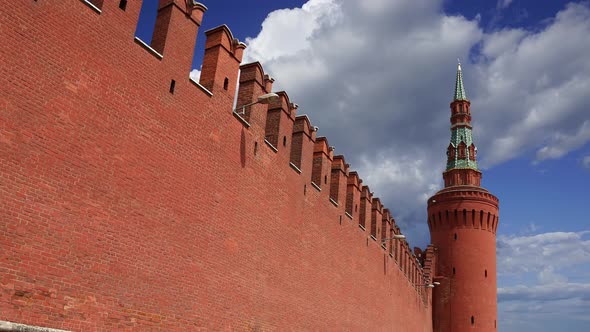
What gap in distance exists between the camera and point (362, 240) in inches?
864

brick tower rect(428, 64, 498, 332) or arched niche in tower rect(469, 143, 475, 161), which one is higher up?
arched niche in tower rect(469, 143, 475, 161)

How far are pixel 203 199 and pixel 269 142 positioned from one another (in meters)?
4.01

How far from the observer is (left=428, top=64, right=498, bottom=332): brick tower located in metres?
39.5

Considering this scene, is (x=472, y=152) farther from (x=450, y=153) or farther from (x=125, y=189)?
(x=125, y=189)

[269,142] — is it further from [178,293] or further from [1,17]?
[1,17]

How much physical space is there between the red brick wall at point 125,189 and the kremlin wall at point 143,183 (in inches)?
1.0

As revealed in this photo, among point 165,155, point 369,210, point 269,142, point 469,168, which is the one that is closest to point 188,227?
point 165,155

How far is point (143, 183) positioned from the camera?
9.41 m

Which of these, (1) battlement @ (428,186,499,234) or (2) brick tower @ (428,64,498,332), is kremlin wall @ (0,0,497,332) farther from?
(1) battlement @ (428,186,499,234)

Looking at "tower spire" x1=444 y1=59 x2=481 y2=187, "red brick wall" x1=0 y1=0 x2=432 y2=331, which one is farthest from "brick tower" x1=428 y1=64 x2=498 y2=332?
"red brick wall" x1=0 y1=0 x2=432 y2=331

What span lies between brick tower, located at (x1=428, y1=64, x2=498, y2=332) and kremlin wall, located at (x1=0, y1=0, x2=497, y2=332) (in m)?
26.9

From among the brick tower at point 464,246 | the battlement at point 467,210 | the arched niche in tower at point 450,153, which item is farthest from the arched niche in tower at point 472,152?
the battlement at point 467,210

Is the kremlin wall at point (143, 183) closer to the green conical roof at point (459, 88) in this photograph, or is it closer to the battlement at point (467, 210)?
the battlement at point (467, 210)

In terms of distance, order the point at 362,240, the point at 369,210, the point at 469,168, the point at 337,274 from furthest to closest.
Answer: the point at 469,168 → the point at 369,210 → the point at 362,240 → the point at 337,274
